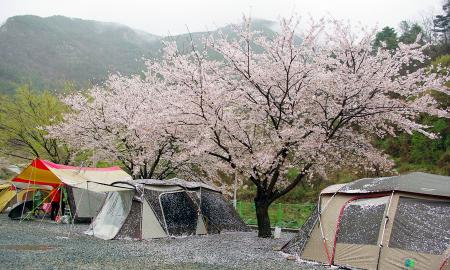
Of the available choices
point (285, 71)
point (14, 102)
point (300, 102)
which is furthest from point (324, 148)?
point (14, 102)

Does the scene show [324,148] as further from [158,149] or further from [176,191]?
[158,149]

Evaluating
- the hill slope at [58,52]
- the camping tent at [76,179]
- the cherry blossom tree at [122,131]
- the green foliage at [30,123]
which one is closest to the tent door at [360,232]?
the camping tent at [76,179]

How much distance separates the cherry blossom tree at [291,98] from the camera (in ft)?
42.0

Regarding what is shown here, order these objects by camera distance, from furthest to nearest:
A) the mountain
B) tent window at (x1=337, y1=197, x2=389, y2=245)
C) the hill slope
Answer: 1. the hill slope
2. the mountain
3. tent window at (x1=337, y1=197, x2=389, y2=245)

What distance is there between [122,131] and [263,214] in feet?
29.9

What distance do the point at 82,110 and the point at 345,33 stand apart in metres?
14.0

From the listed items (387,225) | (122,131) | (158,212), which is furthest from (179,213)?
(387,225)

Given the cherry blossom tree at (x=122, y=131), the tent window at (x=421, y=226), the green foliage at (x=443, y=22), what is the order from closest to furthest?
the tent window at (x=421, y=226)
the cherry blossom tree at (x=122, y=131)
the green foliage at (x=443, y=22)

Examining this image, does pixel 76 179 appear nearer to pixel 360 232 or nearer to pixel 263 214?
pixel 263 214

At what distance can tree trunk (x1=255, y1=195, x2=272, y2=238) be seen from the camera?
13.8 meters

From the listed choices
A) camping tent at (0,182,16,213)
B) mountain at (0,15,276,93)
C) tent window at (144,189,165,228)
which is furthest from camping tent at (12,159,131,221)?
mountain at (0,15,276,93)

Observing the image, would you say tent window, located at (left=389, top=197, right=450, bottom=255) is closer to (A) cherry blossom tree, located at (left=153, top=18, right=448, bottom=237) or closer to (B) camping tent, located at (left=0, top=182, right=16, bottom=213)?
(A) cherry blossom tree, located at (left=153, top=18, right=448, bottom=237)

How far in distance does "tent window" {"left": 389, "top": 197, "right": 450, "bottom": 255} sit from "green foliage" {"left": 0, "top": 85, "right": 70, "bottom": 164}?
2046 cm

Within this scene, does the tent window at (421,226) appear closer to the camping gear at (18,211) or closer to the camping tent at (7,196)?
the camping gear at (18,211)
